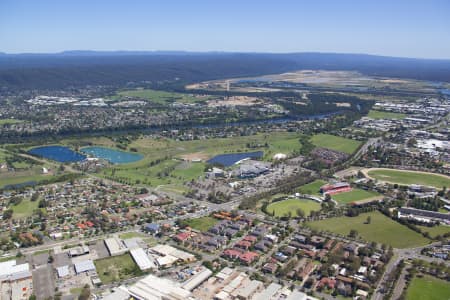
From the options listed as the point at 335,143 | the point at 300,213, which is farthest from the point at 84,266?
the point at 335,143

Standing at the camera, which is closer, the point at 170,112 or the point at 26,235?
the point at 26,235

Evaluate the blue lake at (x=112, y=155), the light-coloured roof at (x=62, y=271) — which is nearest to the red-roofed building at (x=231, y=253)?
the light-coloured roof at (x=62, y=271)

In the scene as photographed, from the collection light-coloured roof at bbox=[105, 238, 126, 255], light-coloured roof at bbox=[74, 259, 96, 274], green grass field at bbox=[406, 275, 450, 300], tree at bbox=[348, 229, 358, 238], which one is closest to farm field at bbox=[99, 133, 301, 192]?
light-coloured roof at bbox=[105, 238, 126, 255]

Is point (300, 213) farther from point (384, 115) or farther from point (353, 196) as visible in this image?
point (384, 115)

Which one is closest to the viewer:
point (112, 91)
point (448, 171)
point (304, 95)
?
point (448, 171)

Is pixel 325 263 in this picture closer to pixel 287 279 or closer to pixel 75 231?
pixel 287 279

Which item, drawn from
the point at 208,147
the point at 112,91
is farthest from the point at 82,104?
the point at 208,147

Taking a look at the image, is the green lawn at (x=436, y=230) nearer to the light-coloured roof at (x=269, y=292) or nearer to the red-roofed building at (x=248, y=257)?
the red-roofed building at (x=248, y=257)
